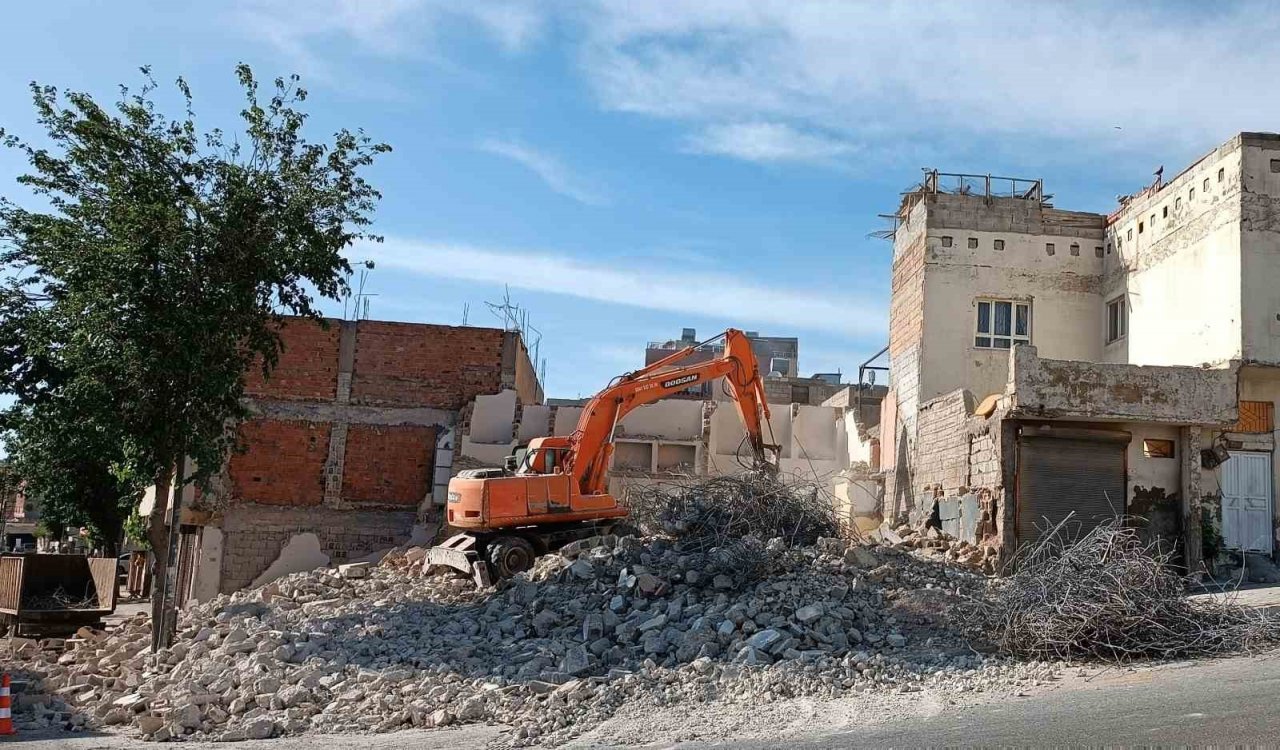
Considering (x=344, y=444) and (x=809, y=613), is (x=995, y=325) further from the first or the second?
(x=344, y=444)

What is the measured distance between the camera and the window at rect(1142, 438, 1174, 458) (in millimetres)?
17781

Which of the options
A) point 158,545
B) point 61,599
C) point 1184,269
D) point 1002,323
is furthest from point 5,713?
point 1184,269

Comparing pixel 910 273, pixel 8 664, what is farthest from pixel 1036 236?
pixel 8 664

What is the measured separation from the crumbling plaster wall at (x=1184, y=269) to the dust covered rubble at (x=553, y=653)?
23.5 ft

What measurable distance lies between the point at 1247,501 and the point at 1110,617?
8.89m

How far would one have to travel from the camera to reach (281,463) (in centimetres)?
2412

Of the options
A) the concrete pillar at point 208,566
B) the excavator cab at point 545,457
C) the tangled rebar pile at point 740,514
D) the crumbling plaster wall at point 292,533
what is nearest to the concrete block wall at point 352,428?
the crumbling plaster wall at point 292,533

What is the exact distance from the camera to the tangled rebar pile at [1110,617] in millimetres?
11617

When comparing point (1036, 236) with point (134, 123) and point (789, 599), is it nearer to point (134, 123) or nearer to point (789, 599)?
point (789, 599)

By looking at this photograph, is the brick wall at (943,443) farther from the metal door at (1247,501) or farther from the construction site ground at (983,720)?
the construction site ground at (983,720)

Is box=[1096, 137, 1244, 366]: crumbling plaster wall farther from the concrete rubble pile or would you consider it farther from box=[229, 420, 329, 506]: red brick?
box=[229, 420, 329, 506]: red brick

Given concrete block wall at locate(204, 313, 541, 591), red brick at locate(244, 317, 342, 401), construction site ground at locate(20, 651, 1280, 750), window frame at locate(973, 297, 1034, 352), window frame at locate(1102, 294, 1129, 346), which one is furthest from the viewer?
red brick at locate(244, 317, 342, 401)

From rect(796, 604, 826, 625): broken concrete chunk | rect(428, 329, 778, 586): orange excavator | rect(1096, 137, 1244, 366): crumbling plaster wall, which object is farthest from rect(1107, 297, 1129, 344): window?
rect(796, 604, 826, 625): broken concrete chunk

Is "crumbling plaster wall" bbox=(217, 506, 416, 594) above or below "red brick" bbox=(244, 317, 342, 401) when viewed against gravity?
below
